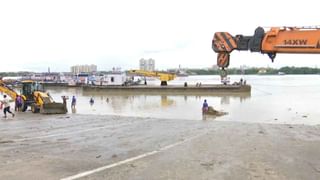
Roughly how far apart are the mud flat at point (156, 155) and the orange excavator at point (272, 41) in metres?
2.92

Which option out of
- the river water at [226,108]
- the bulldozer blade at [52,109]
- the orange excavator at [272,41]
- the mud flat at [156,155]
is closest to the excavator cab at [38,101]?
the bulldozer blade at [52,109]

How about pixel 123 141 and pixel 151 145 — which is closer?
pixel 151 145

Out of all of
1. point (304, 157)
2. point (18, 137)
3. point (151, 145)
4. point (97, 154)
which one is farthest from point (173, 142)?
point (18, 137)

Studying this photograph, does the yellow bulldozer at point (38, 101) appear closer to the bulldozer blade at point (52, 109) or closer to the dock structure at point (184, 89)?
the bulldozer blade at point (52, 109)

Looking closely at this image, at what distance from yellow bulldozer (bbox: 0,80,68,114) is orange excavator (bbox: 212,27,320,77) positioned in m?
18.5

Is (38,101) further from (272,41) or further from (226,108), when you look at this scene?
(272,41)

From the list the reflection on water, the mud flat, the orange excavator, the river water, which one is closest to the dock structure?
the reflection on water

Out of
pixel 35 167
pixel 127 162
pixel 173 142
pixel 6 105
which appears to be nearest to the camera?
pixel 35 167

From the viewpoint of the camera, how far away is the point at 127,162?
34.1 feet

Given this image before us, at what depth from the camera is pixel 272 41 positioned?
1343 cm

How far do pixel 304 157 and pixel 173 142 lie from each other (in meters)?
4.33

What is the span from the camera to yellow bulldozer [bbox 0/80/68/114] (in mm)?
29984

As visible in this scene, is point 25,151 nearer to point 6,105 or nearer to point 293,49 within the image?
point 293,49

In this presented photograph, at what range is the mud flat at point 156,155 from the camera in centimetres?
916
